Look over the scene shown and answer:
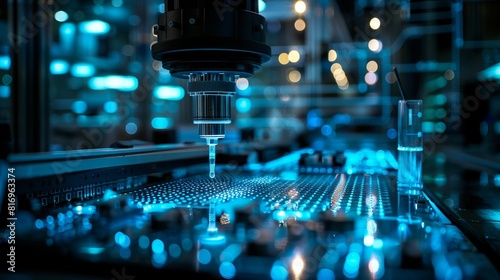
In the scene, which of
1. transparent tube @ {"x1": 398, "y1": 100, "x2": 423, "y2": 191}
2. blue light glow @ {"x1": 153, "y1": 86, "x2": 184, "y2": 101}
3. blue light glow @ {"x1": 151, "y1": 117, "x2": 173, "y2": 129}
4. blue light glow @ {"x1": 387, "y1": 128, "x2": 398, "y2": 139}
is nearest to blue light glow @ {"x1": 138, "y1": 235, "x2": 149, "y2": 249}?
transparent tube @ {"x1": 398, "y1": 100, "x2": 423, "y2": 191}

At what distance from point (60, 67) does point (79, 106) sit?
1.86ft

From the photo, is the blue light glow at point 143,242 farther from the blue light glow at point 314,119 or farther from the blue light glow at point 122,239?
the blue light glow at point 314,119

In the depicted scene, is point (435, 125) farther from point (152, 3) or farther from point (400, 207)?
point (152, 3)

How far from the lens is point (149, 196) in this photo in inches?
25.2

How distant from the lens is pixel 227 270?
1.05 feet

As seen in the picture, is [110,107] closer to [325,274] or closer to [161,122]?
[161,122]

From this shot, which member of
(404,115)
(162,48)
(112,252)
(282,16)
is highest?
(282,16)

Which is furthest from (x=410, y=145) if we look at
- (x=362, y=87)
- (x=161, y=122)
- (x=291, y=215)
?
(x=161, y=122)

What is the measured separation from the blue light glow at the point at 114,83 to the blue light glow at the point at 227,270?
389 centimetres

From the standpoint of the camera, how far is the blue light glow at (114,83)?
3.88 meters

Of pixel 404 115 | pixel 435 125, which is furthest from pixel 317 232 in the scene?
pixel 435 125

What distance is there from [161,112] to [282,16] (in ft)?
5.97

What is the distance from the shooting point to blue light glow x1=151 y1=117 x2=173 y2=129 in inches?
176

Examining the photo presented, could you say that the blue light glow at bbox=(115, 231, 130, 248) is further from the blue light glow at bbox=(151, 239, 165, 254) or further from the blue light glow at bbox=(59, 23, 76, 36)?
the blue light glow at bbox=(59, 23, 76, 36)
